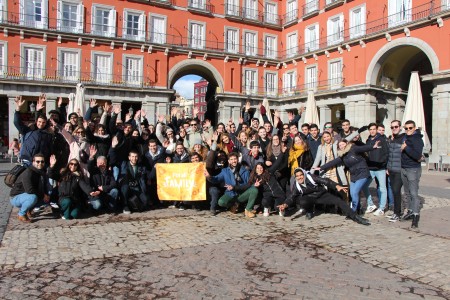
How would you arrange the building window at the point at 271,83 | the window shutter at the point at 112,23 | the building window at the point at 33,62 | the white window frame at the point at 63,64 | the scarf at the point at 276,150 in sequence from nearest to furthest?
the scarf at the point at 276,150 → the building window at the point at 33,62 → the white window frame at the point at 63,64 → the window shutter at the point at 112,23 → the building window at the point at 271,83

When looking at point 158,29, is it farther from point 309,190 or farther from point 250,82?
point 309,190

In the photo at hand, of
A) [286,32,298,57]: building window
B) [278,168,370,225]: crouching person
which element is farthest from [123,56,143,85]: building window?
[278,168,370,225]: crouching person

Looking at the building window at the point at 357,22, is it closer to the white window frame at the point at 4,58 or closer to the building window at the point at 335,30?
the building window at the point at 335,30

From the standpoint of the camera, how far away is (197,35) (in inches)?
1420

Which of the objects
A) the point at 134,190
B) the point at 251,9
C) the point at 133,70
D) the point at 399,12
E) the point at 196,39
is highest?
the point at 251,9

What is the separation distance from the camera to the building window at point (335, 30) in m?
33.1

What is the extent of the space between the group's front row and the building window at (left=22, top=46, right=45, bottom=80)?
25602 mm

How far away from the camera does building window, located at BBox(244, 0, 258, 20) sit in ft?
125

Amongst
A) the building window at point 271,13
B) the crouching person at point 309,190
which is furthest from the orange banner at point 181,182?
the building window at point 271,13

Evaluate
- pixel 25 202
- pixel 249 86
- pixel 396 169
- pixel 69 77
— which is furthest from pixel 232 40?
pixel 25 202

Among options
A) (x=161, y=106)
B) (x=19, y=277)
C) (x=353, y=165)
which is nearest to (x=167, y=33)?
(x=161, y=106)

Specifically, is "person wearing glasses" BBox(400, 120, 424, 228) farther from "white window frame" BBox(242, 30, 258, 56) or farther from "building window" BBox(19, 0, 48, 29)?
"white window frame" BBox(242, 30, 258, 56)

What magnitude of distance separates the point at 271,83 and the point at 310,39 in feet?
20.4

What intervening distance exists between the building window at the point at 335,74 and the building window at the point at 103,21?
20020 millimetres
